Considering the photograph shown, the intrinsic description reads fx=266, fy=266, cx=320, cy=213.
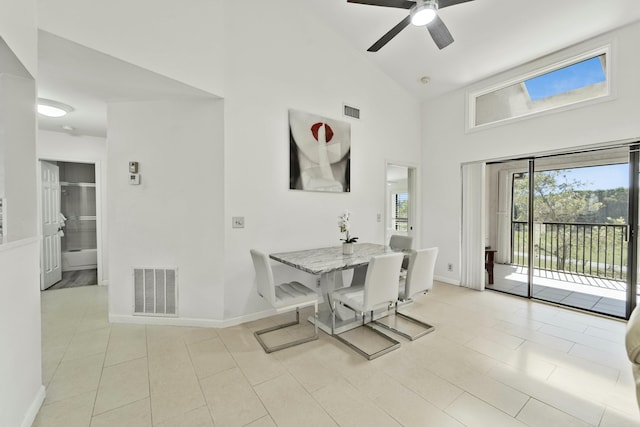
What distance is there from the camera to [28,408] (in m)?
1.61

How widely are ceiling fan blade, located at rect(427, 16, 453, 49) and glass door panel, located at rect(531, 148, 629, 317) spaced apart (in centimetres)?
240

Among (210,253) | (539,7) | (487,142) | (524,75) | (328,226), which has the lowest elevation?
(210,253)

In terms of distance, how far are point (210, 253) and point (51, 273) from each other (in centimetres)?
350

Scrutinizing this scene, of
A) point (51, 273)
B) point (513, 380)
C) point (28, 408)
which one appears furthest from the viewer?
point (51, 273)

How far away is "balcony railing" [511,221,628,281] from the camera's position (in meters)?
3.71

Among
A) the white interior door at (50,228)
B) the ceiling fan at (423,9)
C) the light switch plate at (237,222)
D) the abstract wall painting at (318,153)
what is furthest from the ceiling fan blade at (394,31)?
the white interior door at (50,228)

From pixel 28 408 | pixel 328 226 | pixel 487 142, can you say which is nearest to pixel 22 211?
pixel 28 408

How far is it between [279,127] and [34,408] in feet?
10.2

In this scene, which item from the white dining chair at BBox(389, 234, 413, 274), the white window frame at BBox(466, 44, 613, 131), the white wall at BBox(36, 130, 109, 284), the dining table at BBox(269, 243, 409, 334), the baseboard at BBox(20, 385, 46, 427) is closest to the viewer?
the baseboard at BBox(20, 385, 46, 427)

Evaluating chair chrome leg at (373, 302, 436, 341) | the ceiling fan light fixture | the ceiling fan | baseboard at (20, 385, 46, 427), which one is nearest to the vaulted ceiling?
the ceiling fan

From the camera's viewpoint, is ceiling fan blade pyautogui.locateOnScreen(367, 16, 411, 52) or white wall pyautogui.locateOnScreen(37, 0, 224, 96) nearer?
white wall pyautogui.locateOnScreen(37, 0, 224, 96)

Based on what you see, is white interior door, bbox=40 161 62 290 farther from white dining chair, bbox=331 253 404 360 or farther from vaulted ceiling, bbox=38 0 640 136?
white dining chair, bbox=331 253 404 360

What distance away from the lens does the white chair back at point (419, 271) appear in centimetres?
272

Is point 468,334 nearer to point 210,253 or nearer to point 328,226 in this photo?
point 328,226
